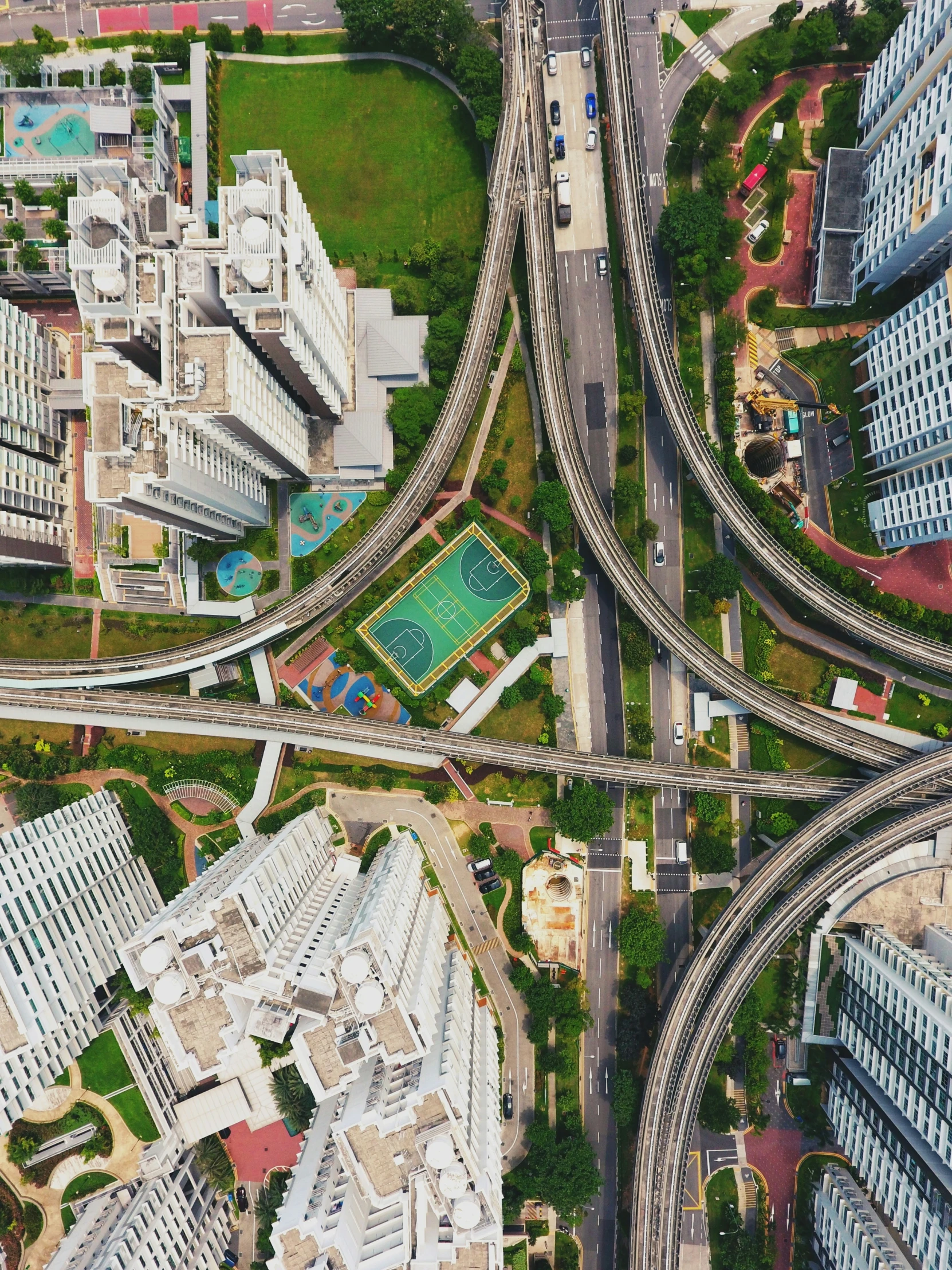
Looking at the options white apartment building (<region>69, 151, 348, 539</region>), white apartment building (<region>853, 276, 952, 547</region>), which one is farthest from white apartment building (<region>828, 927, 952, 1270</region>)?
white apartment building (<region>69, 151, 348, 539</region>)

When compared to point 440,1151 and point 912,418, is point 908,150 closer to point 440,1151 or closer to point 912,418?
point 912,418

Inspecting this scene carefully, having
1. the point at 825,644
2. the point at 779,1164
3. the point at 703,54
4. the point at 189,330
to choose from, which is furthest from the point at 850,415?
the point at 779,1164

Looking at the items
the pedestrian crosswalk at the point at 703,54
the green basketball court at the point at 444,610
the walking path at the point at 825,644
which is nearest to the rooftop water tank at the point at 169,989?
the green basketball court at the point at 444,610

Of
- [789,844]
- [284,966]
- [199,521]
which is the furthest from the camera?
[789,844]

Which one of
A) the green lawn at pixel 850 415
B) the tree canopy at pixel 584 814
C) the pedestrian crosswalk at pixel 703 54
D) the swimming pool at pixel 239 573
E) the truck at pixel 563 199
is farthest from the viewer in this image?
the swimming pool at pixel 239 573

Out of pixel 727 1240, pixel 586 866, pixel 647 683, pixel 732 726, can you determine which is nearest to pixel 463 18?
pixel 647 683

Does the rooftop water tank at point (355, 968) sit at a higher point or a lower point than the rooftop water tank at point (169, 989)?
higher

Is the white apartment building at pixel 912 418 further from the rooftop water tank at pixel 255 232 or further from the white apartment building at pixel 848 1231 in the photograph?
the white apartment building at pixel 848 1231

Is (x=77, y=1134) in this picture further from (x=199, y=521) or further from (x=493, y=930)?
(x=199, y=521)
